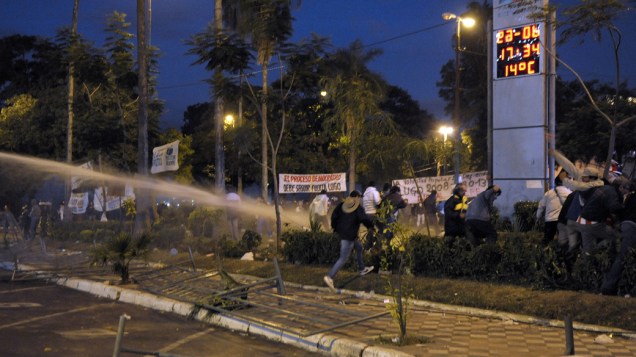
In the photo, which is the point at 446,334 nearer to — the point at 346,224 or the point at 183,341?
the point at 183,341

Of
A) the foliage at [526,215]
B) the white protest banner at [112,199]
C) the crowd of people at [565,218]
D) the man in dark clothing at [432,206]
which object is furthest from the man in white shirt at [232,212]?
the foliage at [526,215]

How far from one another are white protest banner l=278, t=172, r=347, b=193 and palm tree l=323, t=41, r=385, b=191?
3.66 m

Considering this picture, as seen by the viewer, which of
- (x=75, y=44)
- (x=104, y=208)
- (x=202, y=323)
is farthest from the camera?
(x=104, y=208)

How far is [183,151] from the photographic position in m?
39.3

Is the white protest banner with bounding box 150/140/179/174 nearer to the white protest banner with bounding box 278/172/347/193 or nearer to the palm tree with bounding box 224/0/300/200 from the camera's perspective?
the white protest banner with bounding box 278/172/347/193

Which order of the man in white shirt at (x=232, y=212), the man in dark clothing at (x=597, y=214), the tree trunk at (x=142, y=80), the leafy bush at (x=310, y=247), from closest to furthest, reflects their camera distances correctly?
the man in dark clothing at (x=597, y=214), the leafy bush at (x=310, y=247), the man in white shirt at (x=232, y=212), the tree trunk at (x=142, y=80)

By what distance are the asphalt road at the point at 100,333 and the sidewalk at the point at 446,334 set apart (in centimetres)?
21

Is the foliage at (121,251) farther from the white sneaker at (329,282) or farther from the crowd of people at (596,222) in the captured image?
the crowd of people at (596,222)

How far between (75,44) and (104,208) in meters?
6.60

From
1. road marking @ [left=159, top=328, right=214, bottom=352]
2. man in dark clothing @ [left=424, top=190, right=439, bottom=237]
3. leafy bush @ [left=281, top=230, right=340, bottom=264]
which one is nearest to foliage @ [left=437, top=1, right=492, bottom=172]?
man in dark clothing @ [left=424, top=190, right=439, bottom=237]

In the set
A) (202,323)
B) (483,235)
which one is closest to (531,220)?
(483,235)

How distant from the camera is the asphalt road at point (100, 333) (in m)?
8.48

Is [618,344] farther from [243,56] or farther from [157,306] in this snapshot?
[243,56]

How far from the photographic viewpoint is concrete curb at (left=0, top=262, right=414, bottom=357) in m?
8.12
